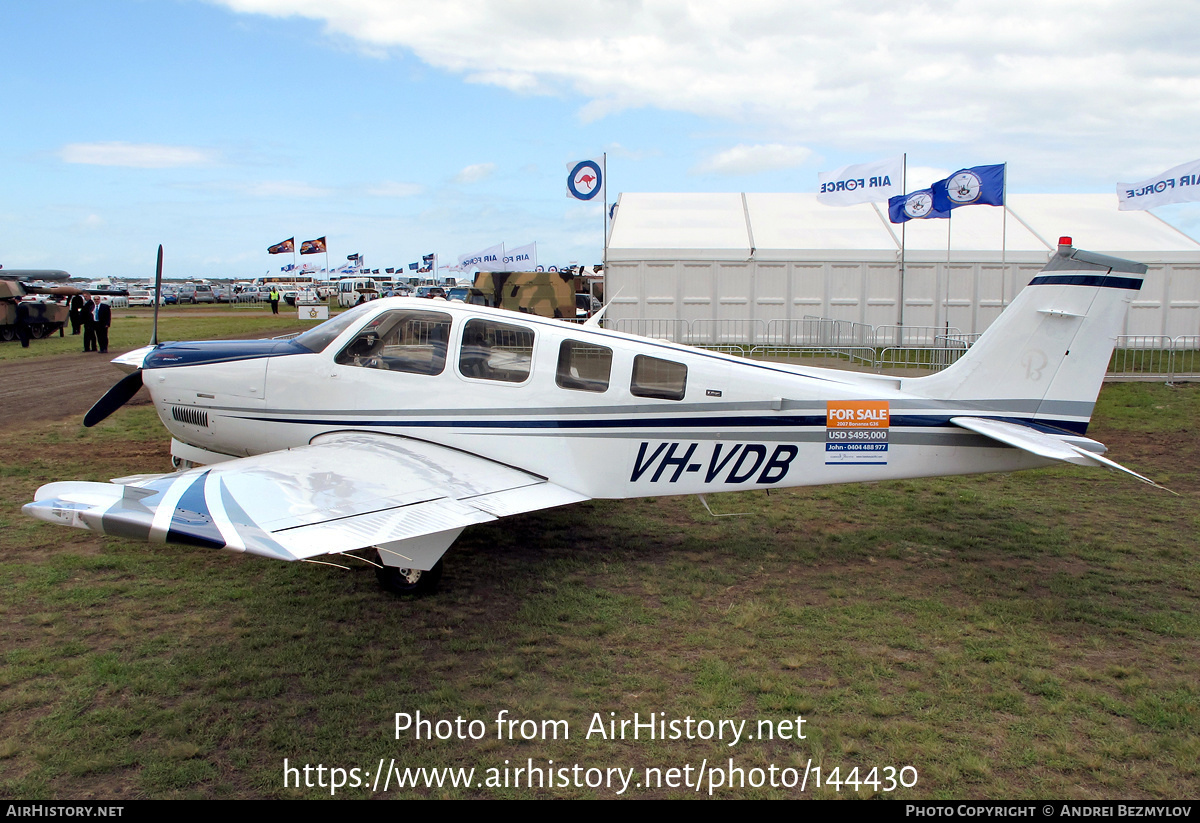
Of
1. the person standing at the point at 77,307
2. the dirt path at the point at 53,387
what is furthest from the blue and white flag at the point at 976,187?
the person standing at the point at 77,307

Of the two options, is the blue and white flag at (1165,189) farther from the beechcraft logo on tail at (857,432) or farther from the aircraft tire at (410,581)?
the aircraft tire at (410,581)

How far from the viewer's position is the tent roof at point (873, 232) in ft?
70.2

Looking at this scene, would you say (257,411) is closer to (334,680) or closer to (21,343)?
(334,680)

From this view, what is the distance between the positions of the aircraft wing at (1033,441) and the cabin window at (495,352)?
359 centimetres

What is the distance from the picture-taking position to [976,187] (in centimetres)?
1755

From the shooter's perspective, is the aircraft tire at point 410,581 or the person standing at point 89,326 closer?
the aircraft tire at point 410,581

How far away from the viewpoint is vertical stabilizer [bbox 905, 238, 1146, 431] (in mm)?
6168

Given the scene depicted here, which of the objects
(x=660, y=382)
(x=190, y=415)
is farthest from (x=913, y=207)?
(x=190, y=415)

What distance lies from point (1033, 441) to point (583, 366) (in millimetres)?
3545

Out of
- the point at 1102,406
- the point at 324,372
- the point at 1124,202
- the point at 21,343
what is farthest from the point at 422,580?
the point at 21,343

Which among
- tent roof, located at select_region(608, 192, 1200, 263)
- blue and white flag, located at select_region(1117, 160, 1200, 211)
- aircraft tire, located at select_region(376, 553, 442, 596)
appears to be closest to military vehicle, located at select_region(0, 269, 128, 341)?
tent roof, located at select_region(608, 192, 1200, 263)

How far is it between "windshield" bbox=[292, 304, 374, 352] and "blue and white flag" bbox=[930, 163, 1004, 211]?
15.7 metres

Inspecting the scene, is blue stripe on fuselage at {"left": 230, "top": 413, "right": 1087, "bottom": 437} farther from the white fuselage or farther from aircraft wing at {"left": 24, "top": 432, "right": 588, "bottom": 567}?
aircraft wing at {"left": 24, "top": 432, "right": 588, "bottom": 567}

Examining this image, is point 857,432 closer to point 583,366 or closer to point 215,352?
point 583,366
